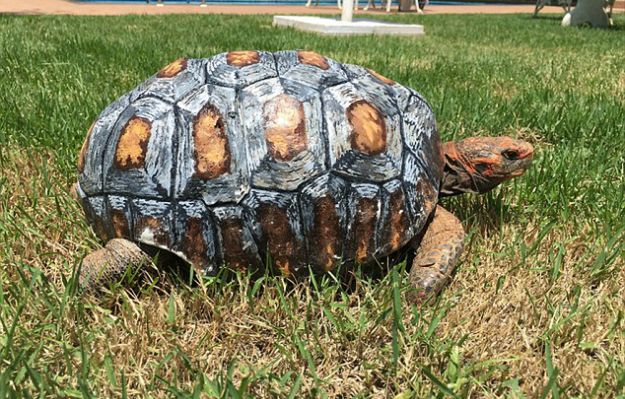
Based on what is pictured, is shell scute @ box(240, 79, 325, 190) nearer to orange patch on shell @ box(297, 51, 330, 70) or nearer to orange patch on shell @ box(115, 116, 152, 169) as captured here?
orange patch on shell @ box(297, 51, 330, 70)

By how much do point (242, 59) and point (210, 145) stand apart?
1.36 feet

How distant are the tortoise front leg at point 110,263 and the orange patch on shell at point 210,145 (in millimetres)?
353

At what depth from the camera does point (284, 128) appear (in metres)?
→ 1.86

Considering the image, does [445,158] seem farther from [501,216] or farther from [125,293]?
[125,293]

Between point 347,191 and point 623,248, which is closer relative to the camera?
point 347,191

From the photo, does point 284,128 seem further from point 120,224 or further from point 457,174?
point 457,174

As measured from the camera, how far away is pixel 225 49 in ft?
21.0

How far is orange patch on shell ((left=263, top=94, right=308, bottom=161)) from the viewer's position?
1.84 m

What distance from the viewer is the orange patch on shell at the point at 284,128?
1.84 m

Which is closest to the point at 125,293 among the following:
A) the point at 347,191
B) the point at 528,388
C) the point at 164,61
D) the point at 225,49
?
the point at 347,191

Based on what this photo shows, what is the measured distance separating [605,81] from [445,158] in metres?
3.96

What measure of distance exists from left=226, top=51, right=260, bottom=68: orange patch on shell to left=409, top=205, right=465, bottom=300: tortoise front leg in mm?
899

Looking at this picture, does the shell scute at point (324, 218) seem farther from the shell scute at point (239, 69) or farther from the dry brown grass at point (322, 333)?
the shell scute at point (239, 69)

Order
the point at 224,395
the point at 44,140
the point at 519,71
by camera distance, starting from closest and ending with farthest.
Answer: the point at 224,395
the point at 44,140
the point at 519,71
